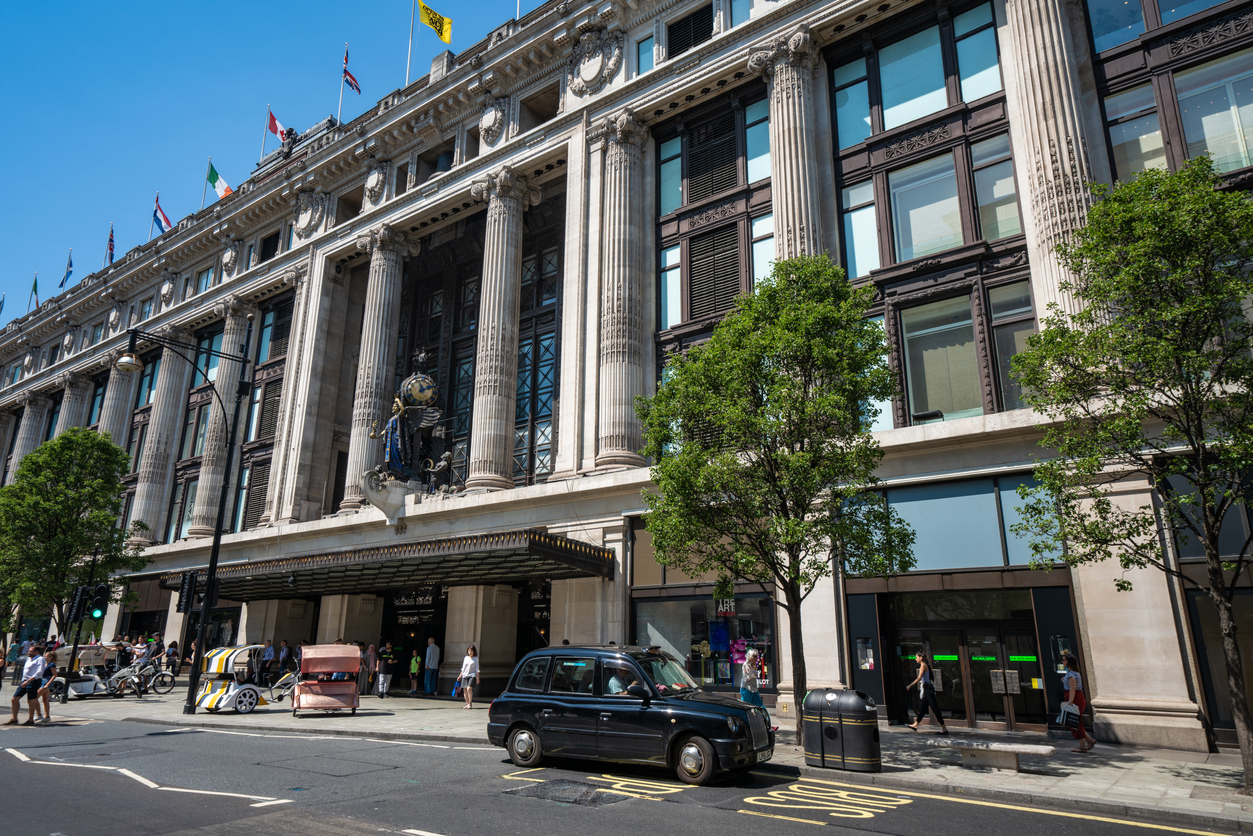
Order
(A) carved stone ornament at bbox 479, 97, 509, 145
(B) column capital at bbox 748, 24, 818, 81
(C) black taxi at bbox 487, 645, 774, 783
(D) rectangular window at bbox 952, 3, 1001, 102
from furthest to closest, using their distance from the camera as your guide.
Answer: (A) carved stone ornament at bbox 479, 97, 509, 145, (B) column capital at bbox 748, 24, 818, 81, (D) rectangular window at bbox 952, 3, 1001, 102, (C) black taxi at bbox 487, 645, 774, 783

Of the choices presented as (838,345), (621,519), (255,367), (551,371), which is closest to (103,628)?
(255,367)

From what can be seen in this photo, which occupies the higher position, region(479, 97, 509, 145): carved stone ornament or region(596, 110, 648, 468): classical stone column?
region(479, 97, 509, 145): carved stone ornament

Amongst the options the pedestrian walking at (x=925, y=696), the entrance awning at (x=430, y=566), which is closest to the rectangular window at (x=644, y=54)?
the entrance awning at (x=430, y=566)

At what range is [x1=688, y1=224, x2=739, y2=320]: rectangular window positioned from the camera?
23.4 metres

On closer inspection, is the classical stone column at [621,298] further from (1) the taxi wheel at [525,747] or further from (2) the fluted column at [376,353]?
(2) the fluted column at [376,353]

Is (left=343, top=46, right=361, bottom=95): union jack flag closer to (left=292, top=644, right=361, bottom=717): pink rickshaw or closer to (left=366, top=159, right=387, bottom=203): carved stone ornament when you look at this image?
(left=366, top=159, right=387, bottom=203): carved stone ornament

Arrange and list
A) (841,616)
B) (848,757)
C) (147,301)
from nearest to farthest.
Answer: (848,757) → (841,616) → (147,301)

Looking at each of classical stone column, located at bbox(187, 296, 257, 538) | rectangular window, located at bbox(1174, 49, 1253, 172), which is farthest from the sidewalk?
classical stone column, located at bbox(187, 296, 257, 538)

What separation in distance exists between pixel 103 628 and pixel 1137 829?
46.5 m

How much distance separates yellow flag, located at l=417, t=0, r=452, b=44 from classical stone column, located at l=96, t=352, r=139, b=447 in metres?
27.9

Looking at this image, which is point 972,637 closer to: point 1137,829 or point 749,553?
point 749,553

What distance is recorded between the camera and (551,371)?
30375 millimetres

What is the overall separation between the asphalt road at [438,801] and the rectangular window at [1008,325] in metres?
11.0

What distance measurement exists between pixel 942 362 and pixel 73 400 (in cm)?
5367
